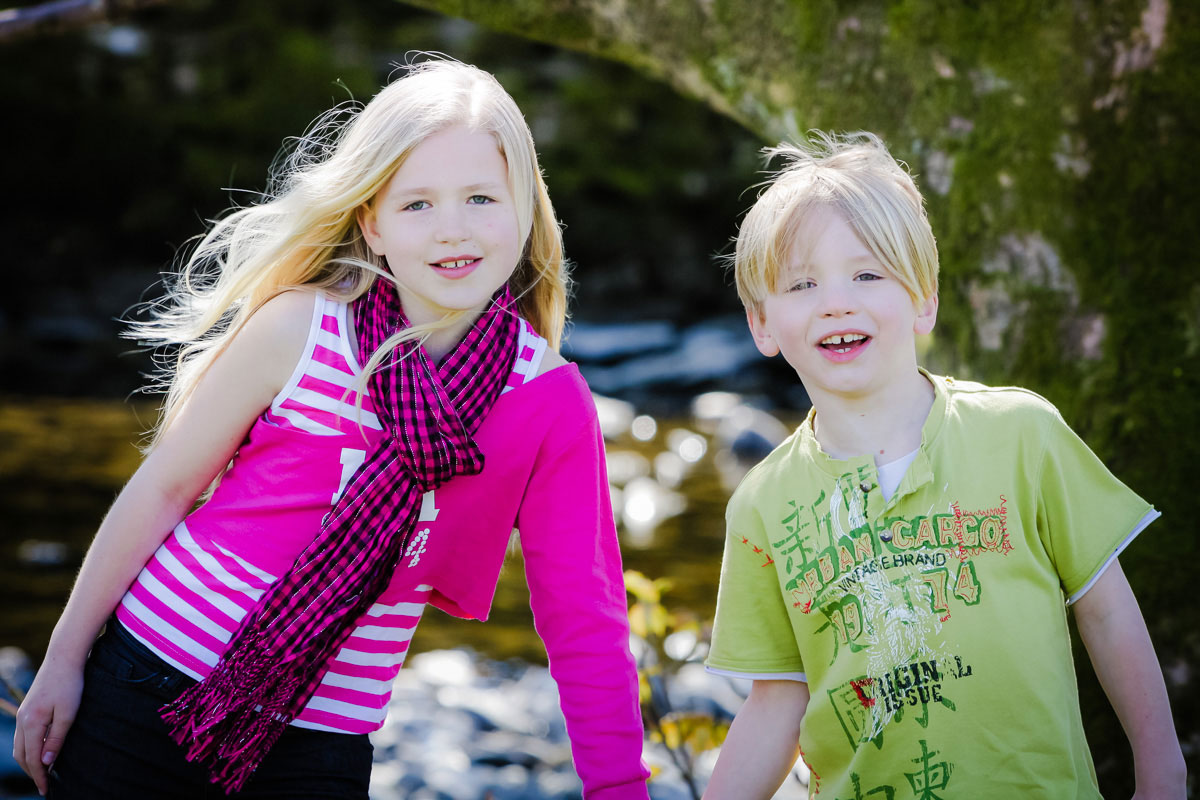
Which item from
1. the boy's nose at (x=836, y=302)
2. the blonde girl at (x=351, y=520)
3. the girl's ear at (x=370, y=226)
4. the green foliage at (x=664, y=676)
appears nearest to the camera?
the boy's nose at (x=836, y=302)

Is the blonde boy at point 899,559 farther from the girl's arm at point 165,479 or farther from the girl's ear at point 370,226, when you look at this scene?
the girl's arm at point 165,479

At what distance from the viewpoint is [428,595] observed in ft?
6.70

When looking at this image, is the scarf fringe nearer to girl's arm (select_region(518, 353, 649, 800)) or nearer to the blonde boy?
girl's arm (select_region(518, 353, 649, 800))

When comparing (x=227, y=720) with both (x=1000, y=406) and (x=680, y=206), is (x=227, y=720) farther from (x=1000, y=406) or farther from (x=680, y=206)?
(x=680, y=206)

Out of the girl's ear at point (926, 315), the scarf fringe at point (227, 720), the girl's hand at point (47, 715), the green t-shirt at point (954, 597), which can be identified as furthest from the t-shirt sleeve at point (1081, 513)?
the girl's hand at point (47, 715)

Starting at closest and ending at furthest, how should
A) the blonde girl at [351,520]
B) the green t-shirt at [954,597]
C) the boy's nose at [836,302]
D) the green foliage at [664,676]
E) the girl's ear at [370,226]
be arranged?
the green t-shirt at [954,597], the boy's nose at [836,302], the blonde girl at [351,520], the girl's ear at [370,226], the green foliage at [664,676]

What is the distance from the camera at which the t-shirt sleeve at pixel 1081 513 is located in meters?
1.66

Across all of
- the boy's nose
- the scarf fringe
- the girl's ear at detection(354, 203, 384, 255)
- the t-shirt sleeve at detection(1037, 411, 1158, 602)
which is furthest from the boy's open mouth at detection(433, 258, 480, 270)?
the t-shirt sleeve at detection(1037, 411, 1158, 602)

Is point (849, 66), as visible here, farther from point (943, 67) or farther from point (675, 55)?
point (675, 55)

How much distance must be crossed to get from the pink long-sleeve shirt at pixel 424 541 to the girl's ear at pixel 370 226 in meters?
0.14

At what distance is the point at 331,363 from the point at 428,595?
1.46 feet

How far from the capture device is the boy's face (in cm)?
176

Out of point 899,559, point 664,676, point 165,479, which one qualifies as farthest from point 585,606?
point 664,676

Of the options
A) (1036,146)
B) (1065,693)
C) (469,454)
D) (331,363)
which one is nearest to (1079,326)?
(1036,146)
